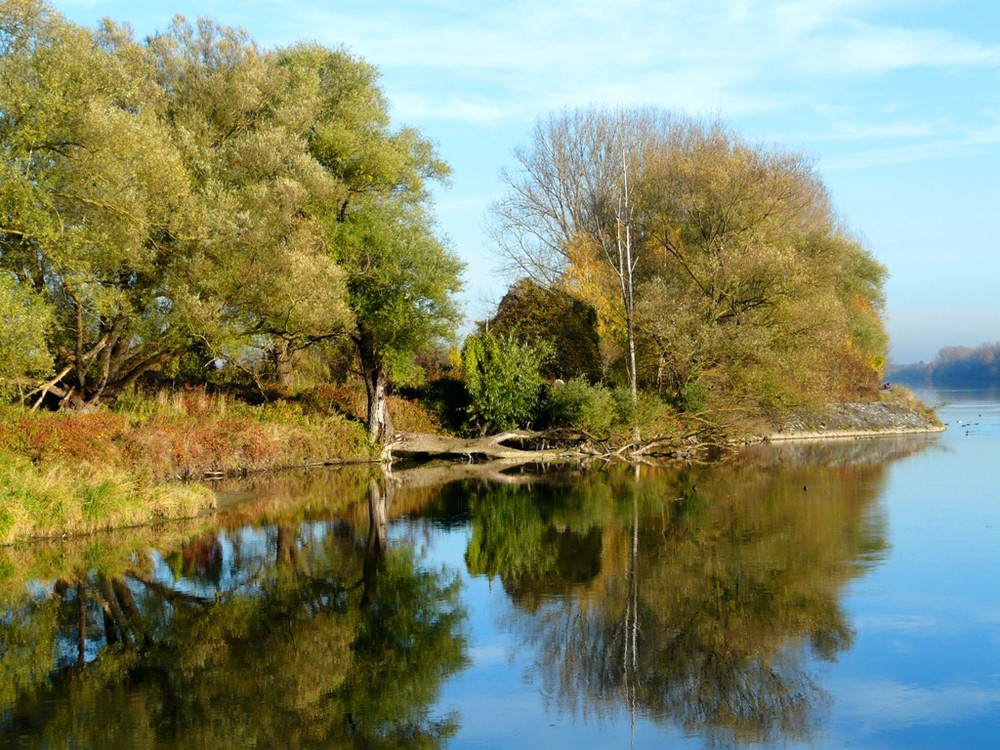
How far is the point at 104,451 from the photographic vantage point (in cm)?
2261

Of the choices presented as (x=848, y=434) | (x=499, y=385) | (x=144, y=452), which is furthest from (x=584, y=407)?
(x=848, y=434)

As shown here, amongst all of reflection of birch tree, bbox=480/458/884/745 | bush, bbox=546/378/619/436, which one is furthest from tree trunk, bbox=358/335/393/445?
reflection of birch tree, bbox=480/458/884/745

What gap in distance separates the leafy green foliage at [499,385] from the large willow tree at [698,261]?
5.52 m

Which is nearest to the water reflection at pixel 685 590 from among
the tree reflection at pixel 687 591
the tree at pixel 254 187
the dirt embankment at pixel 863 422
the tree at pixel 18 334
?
the tree reflection at pixel 687 591

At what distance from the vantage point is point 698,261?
131ft

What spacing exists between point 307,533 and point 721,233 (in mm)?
26561

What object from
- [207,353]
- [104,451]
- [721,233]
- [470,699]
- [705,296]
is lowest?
[470,699]

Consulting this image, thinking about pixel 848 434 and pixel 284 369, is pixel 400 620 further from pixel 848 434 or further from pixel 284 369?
pixel 848 434

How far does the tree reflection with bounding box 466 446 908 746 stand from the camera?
9508 millimetres

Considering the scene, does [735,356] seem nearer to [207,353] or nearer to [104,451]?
[207,353]

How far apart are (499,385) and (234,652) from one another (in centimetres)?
2560

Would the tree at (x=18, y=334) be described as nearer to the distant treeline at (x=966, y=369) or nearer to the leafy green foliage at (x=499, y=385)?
the leafy green foliage at (x=499, y=385)

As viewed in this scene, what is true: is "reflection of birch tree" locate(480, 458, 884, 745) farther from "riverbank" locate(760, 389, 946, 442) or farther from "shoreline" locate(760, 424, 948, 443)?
"riverbank" locate(760, 389, 946, 442)

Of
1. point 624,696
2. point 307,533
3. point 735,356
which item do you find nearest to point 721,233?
point 735,356
